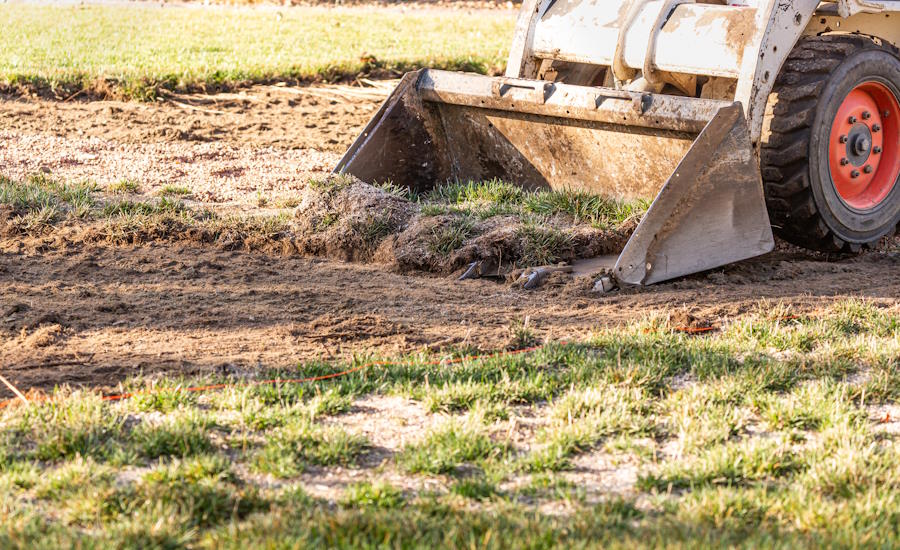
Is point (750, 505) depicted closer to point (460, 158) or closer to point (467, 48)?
point (460, 158)

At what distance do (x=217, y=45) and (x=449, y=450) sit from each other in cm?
1234

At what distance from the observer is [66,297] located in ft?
18.1

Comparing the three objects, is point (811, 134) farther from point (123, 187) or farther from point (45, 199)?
point (45, 199)

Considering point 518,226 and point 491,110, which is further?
point 491,110

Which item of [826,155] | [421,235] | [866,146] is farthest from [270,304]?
[866,146]

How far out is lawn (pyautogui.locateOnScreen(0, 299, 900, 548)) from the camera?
10.2 ft

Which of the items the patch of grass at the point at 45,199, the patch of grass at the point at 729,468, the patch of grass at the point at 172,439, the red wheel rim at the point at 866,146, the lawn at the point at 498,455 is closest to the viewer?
the lawn at the point at 498,455

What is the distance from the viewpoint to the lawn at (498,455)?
311cm

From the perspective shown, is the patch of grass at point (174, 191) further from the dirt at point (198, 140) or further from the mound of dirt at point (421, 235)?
the mound of dirt at point (421, 235)

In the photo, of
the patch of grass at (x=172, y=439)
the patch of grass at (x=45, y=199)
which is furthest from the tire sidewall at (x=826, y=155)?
the patch of grass at (x=45, y=199)

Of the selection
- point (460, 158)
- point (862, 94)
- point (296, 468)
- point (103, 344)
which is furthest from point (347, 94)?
point (296, 468)

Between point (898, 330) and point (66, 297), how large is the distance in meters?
4.03

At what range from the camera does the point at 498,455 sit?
368cm

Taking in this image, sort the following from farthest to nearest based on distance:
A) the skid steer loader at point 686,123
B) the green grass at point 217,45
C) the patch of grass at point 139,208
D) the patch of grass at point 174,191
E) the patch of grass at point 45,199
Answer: the green grass at point 217,45 → the patch of grass at point 174,191 → the patch of grass at point 139,208 → the patch of grass at point 45,199 → the skid steer loader at point 686,123
